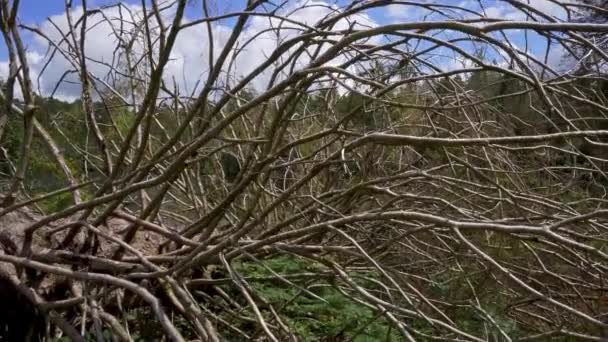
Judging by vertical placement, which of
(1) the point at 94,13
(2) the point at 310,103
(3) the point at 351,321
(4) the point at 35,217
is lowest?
(3) the point at 351,321

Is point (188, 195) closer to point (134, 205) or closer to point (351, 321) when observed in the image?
point (134, 205)

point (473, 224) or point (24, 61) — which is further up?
point (24, 61)

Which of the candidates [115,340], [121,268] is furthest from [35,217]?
[115,340]

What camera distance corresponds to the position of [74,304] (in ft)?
12.8

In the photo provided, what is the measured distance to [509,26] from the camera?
279cm

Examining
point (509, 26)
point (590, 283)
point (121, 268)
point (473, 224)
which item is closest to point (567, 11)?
Answer: point (509, 26)

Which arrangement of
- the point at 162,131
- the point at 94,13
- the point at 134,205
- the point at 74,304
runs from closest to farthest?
the point at 74,304 < the point at 94,13 < the point at 134,205 < the point at 162,131

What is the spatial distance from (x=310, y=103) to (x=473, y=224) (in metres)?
3.73

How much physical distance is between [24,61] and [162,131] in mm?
1904

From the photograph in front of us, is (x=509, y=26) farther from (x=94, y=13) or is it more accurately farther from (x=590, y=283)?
(x=94, y=13)

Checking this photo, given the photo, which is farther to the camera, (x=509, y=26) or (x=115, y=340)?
(x=115, y=340)

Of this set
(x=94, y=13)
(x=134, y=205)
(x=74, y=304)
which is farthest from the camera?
(x=134, y=205)

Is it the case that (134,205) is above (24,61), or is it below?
below

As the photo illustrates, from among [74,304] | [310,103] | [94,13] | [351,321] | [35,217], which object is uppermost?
[94,13]
